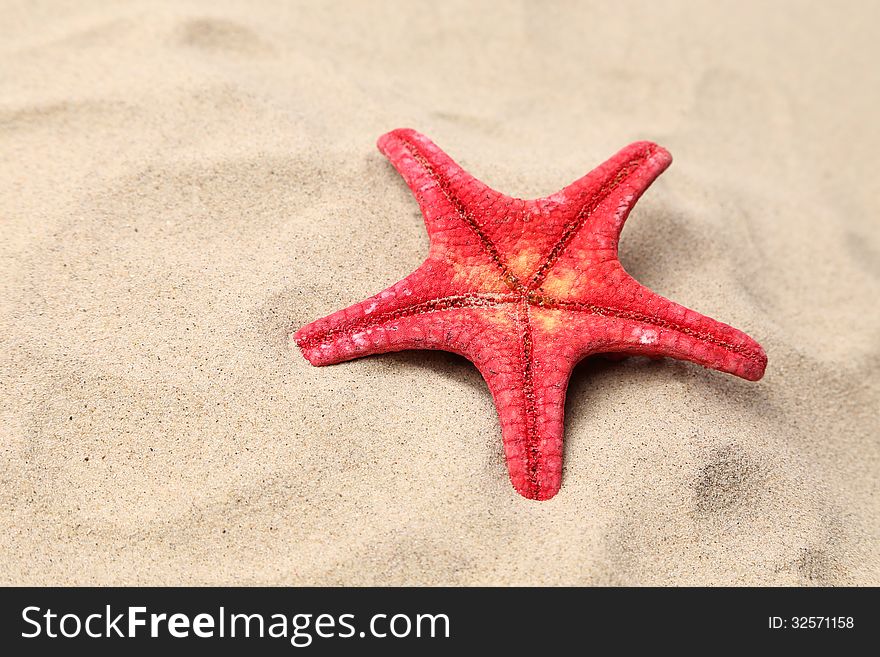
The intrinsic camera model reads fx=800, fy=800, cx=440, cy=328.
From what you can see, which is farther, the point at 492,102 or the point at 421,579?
the point at 492,102

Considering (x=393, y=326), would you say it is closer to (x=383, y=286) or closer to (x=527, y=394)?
(x=383, y=286)

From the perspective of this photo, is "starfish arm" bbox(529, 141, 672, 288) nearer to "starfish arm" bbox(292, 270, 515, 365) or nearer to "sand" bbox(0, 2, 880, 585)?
"starfish arm" bbox(292, 270, 515, 365)

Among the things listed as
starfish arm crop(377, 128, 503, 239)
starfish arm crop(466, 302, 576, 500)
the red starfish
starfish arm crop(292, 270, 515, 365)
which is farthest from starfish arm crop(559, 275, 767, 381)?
starfish arm crop(377, 128, 503, 239)

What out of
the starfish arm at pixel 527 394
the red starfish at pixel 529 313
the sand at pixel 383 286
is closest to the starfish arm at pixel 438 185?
the red starfish at pixel 529 313

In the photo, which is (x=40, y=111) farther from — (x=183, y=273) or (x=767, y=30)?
(x=767, y=30)

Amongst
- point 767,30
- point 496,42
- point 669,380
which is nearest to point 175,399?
point 669,380

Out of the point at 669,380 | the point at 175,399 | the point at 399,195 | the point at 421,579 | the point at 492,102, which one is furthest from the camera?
the point at 492,102
